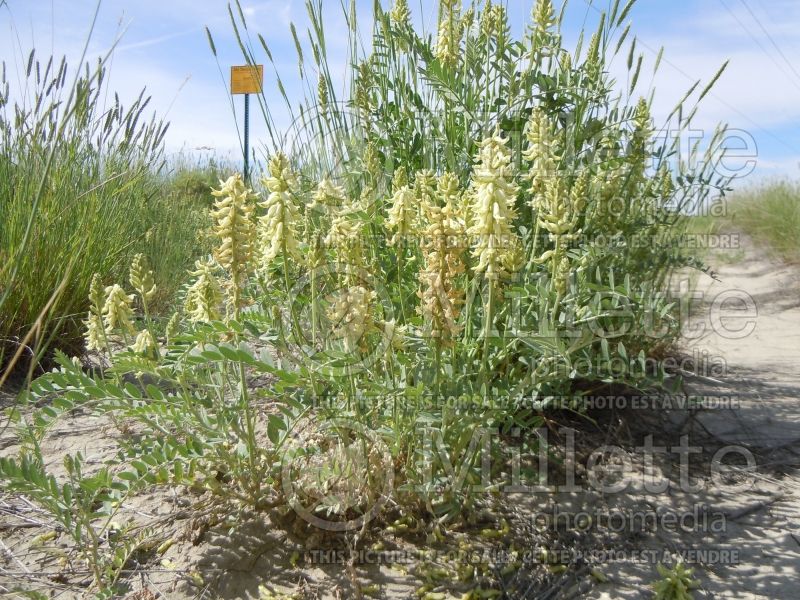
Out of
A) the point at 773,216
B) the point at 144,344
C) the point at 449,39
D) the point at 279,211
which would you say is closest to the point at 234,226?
the point at 279,211

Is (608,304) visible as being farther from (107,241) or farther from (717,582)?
(107,241)

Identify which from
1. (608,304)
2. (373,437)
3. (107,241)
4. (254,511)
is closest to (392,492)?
(373,437)

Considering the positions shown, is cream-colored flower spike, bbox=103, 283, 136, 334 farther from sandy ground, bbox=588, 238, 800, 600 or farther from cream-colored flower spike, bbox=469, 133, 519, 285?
sandy ground, bbox=588, 238, 800, 600

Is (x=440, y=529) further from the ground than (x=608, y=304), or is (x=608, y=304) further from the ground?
(x=608, y=304)

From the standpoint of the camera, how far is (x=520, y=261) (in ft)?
4.85

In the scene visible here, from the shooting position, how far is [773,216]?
22.7 ft

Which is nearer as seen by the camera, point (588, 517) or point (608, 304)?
point (608, 304)

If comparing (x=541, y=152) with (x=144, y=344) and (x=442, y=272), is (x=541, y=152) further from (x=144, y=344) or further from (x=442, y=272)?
(x=144, y=344)

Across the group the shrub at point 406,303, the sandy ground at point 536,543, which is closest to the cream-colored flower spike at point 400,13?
the shrub at point 406,303

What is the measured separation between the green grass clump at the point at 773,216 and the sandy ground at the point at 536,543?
516 cm

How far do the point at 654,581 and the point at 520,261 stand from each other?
2.74ft

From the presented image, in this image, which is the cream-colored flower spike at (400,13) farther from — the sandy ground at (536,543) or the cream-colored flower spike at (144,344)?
the sandy ground at (536,543)

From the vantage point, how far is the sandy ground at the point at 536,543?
59.1 inches

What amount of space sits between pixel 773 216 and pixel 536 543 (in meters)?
6.58
